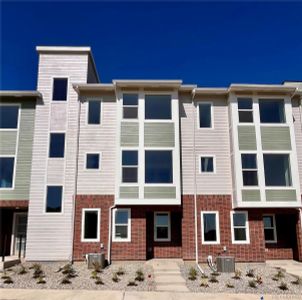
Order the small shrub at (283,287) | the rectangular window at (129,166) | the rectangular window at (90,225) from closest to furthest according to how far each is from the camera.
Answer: the small shrub at (283,287) → the rectangular window at (90,225) → the rectangular window at (129,166)

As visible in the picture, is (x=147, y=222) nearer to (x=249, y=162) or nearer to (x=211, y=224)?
(x=211, y=224)

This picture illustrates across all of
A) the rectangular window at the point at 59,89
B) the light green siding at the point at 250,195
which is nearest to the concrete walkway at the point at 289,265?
the light green siding at the point at 250,195

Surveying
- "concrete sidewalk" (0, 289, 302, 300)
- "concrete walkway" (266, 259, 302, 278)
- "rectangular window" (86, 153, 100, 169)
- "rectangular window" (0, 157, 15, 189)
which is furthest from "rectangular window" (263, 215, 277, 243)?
"rectangular window" (0, 157, 15, 189)

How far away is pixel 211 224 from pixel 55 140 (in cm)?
923

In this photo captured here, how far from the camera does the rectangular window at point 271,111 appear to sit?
16594 millimetres

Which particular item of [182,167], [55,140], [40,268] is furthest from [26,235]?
[182,167]

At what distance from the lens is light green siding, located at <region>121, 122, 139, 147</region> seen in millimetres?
15859

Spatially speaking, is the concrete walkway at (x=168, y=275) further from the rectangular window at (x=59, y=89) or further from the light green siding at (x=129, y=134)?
the rectangular window at (x=59, y=89)

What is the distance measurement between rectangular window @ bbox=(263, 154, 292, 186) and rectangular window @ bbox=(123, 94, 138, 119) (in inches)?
282

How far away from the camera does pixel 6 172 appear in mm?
16234

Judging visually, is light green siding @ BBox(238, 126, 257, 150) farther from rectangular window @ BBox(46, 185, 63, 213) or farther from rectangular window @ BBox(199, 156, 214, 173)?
rectangular window @ BBox(46, 185, 63, 213)

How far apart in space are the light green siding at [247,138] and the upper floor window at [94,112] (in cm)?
754

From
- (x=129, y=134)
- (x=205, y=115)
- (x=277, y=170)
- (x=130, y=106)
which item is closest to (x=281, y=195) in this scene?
(x=277, y=170)

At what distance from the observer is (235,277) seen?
12062mm
